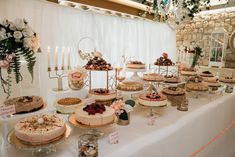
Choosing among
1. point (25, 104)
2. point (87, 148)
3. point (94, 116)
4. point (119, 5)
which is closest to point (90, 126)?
point (94, 116)

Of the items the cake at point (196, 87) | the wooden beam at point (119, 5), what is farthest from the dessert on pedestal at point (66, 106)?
the wooden beam at point (119, 5)

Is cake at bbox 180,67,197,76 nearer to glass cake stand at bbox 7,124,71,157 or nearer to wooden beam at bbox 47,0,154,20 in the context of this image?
wooden beam at bbox 47,0,154,20

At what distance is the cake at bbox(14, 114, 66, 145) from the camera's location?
95 centimetres

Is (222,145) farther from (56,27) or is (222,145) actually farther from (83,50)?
(56,27)

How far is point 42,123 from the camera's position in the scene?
1.08m

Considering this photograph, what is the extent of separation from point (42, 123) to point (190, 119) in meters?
1.26

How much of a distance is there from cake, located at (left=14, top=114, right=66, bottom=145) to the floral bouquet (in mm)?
824

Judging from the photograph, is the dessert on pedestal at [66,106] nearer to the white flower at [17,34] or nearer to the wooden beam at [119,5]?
the white flower at [17,34]

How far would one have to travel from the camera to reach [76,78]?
194 centimetres

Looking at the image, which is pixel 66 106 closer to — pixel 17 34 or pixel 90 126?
pixel 90 126

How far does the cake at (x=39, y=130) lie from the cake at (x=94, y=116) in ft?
0.44

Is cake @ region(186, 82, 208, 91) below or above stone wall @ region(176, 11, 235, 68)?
below

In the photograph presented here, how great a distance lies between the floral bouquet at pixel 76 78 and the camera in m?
1.94

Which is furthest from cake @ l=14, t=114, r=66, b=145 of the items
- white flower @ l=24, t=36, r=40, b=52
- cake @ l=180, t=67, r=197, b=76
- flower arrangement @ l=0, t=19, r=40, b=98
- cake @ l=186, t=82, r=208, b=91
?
cake @ l=180, t=67, r=197, b=76
